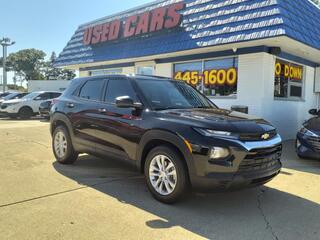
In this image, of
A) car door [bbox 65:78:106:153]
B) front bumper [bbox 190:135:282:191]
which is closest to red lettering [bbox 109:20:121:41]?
car door [bbox 65:78:106:153]

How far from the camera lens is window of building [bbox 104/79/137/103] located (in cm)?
569

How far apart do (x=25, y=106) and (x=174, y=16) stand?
38.1 ft

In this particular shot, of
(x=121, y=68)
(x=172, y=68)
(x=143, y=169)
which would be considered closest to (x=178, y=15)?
(x=172, y=68)

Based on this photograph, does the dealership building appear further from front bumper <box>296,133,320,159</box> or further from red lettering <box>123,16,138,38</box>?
front bumper <box>296,133,320,159</box>

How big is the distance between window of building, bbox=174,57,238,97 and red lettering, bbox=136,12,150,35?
1894 millimetres

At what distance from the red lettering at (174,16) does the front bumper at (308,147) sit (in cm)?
597

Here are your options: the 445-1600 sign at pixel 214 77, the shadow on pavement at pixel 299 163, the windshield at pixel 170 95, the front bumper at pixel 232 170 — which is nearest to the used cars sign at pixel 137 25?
the 445-1600 sign at pixel 214 77

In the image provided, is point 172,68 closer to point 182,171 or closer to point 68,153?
point 68,153

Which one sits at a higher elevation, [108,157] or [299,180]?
[108,157]

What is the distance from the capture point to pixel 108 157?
5.94 meters

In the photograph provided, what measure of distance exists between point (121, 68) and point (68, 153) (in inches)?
354

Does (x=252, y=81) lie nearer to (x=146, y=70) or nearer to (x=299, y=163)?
(x=299, y=163)

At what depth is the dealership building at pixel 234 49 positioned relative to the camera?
32.6 feet

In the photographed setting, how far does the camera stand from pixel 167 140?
187 inches
